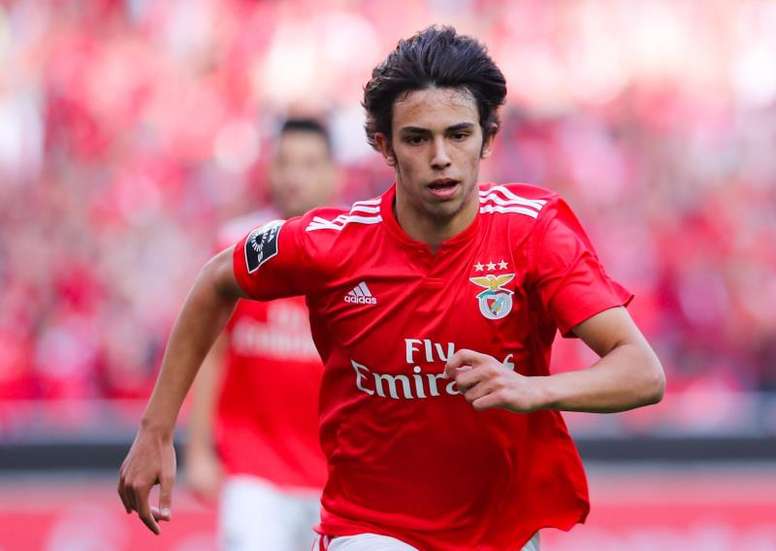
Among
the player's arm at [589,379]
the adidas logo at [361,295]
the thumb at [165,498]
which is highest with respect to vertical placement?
the adidas logo at [361,295]

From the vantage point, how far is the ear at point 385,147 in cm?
423

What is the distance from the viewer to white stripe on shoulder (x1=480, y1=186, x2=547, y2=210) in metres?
4.12

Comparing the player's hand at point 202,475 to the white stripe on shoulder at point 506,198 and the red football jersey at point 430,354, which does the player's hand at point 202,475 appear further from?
the white stripe on shoulder at point 506,198

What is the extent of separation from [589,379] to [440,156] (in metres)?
0.77

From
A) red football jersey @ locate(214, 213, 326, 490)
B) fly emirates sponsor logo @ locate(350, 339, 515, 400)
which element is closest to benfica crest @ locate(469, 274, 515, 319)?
fly emirates sponsor logo @ locate(350, 339, 515, 400)

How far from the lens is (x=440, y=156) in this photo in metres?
3.95

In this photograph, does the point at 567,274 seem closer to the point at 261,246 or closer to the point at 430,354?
the point at 430,354

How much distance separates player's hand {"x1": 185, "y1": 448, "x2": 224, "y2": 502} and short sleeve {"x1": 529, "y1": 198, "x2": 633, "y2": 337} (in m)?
2.95

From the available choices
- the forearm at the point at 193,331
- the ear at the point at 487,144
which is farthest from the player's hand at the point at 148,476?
the ear at the point at 487,144

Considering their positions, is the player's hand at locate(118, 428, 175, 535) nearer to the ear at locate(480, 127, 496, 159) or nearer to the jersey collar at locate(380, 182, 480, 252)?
the jersey collar at locate(380, 182, 480, 252)

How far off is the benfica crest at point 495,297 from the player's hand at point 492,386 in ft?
1.59

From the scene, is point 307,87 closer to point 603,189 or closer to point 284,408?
point 603,189

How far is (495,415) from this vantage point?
164 inches

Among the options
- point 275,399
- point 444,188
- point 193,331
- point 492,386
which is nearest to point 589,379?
point 492,386
